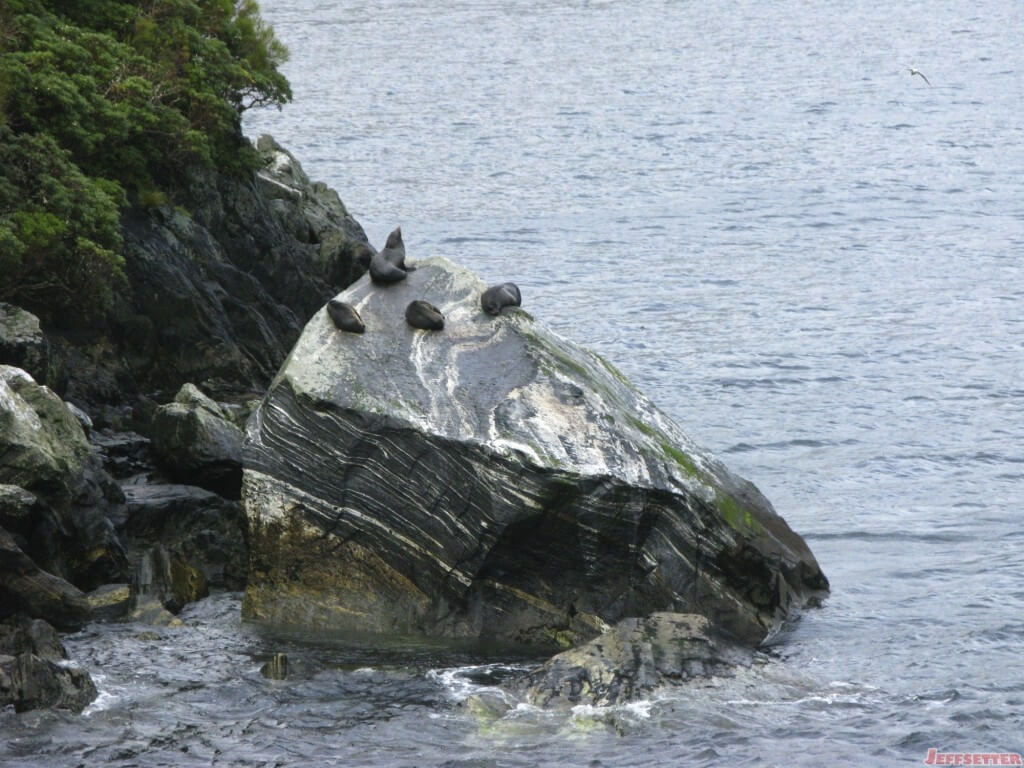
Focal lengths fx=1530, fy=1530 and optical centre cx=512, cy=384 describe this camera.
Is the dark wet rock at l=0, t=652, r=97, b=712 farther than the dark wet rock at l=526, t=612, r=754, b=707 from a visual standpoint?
No

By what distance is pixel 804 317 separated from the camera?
3594cm

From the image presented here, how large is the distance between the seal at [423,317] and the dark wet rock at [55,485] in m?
4.55

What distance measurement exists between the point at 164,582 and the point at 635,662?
20.4ft

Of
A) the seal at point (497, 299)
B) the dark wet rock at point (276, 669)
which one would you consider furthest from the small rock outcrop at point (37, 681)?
the seal at point (497, 299)

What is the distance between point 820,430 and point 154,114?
43.8 ft

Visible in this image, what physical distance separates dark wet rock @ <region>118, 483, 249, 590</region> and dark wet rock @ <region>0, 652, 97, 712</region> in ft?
13.1

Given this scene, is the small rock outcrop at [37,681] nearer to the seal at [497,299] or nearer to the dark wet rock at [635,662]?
the dark wet rock at [635,662]

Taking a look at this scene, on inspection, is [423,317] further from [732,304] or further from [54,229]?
[732,304]

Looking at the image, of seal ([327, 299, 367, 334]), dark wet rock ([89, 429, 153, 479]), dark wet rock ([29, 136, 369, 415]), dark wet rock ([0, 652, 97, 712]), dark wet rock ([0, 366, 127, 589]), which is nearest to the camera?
dark wet rock ([0, 652, 97, 712])

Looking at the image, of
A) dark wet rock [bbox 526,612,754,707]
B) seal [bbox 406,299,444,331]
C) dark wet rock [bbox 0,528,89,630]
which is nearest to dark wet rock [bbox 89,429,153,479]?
dark wet rock [bbox 0,528,89,630]

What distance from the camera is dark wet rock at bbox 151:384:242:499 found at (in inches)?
845

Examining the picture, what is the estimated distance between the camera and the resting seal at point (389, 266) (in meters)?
20.7

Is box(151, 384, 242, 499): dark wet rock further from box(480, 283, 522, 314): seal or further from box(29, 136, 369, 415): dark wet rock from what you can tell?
box(480, 283, 522, 314): seal

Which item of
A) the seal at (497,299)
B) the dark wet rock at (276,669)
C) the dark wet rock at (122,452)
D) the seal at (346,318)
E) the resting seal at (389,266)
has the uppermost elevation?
the resting seal at (389,266)
